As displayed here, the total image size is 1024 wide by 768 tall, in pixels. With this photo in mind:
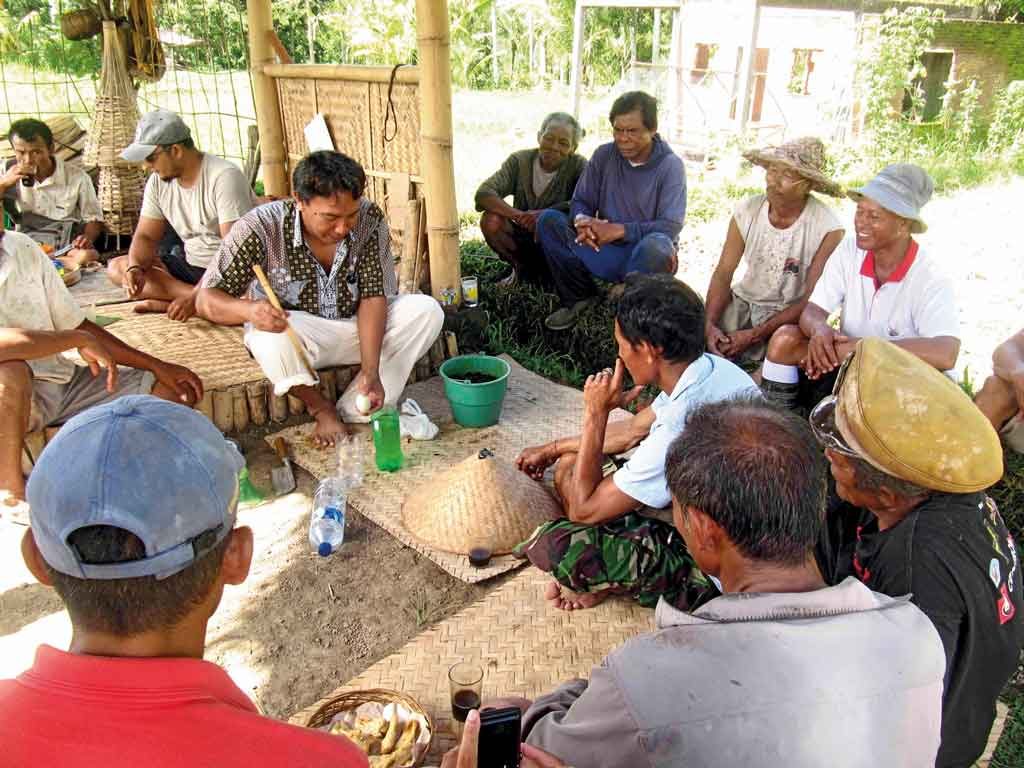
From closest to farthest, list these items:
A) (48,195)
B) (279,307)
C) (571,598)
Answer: (571,598), (279,307), (48,195)

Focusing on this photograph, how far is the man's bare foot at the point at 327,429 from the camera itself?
3926 millimetres

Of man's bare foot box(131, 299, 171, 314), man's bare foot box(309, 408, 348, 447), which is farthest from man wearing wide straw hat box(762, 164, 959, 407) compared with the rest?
man's bare foot box(131, 299, 171, 314)

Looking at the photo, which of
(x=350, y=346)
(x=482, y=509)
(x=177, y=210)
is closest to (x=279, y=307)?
(x=350, y=346)

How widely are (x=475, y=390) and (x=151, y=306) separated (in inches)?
87.3

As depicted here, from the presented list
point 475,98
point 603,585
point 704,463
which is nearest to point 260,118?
point 603,585

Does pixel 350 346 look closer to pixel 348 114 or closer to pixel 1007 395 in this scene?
pixel 348 114

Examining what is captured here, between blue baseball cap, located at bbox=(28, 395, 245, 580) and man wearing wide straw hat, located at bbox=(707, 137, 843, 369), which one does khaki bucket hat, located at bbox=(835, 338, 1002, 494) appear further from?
man wearing wide straw hat, located at bbox=(707, 137, 843, 369)

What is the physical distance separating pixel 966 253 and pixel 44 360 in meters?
6.96

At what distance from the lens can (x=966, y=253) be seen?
6.74m

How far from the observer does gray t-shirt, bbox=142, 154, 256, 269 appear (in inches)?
178

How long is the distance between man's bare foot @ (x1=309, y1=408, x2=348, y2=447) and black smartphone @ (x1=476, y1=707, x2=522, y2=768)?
2625 mm

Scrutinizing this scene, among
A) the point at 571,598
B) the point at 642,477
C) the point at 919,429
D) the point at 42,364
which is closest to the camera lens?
the point at 919,429

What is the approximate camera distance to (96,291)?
5.06 m

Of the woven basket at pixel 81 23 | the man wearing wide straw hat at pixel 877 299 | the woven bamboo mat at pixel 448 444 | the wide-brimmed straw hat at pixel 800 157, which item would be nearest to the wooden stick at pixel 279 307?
the woven bamboo mat at pixel 448 444
